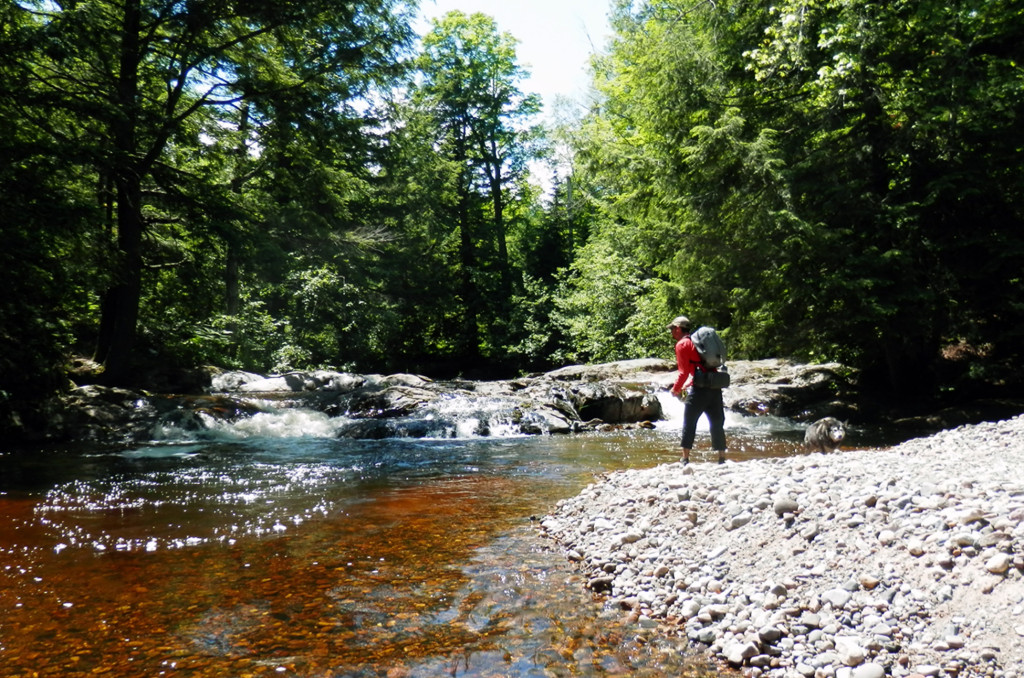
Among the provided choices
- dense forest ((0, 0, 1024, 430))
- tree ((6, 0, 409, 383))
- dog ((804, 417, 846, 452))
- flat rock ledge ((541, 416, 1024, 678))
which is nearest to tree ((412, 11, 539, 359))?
dense forest ((0, 0, 1024, 430))

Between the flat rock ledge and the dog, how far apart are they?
3.22 metres

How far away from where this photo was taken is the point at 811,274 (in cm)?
1402

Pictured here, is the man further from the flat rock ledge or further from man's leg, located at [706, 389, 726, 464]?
the flat rock ledge

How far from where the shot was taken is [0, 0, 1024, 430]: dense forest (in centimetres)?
1156

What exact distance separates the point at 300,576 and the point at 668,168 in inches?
543

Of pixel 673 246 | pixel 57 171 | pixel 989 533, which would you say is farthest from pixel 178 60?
pixel 989 533

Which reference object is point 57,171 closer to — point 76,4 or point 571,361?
point 76,4

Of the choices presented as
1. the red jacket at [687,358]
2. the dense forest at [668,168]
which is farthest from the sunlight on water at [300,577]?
the dense forest at [668,168]

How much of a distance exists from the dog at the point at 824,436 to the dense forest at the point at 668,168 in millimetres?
4042

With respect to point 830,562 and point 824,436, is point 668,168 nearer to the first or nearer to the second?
point 824,436

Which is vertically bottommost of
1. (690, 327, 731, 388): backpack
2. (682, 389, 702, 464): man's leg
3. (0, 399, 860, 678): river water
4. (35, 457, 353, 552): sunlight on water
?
(0, 399, 860, 678): river water

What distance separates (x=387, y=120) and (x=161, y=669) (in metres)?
23.5

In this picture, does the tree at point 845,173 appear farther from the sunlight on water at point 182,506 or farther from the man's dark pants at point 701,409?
the sunlight on water at point 182,506

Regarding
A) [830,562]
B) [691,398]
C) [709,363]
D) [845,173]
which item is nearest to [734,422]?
[845,173]
